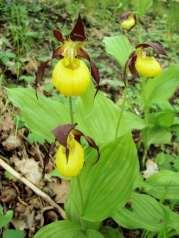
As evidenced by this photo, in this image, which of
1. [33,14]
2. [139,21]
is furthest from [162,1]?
[33,14]

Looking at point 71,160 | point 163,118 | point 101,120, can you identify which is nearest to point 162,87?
point 163,118

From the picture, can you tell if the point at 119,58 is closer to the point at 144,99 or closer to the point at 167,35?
the point at 144,99

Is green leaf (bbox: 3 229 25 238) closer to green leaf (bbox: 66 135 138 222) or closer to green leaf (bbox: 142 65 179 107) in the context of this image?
green leaf (bbox: 66 135 138 222)

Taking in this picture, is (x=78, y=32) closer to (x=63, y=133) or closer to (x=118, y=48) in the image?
(x=63, y=133)

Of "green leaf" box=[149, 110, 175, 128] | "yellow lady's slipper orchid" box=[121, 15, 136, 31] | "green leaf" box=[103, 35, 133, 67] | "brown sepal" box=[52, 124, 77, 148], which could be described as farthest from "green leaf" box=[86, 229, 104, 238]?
"yellow lady's slipper orchid" box=[121, 15, 136, 31]

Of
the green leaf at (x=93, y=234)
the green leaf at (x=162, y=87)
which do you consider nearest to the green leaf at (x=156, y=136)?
the green leaf at (x=162, y=87)

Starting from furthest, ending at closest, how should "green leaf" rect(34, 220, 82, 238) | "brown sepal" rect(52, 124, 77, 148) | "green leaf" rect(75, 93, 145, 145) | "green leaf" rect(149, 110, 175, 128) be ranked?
1. "green leaf" rect(149, 110, 175, 128)
2. "green leaf" rect(75, 93, 145, 145)
3. "green leaf" rect(34, 220, 82, 238)
4. "brown sepal" rect(52, 124, 77, 148)
